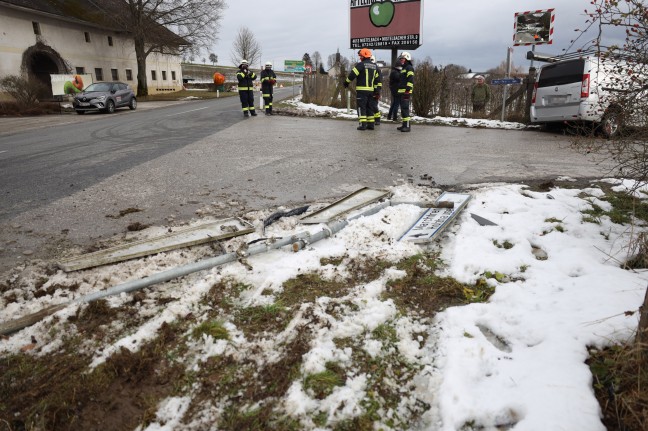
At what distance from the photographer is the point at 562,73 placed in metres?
9.97

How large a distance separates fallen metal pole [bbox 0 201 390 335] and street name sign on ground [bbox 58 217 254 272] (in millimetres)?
423

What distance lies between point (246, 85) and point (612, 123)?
13.4m

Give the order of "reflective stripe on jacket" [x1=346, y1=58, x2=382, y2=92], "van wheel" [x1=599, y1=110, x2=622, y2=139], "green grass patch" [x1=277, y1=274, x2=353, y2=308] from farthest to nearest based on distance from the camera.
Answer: "reflective stripe on jacket" [x1=346, y1=58, x2=382, y2=92], "van wheel" [x1=599, y1=110, x2=622, y2=139], "green grass patch" [x1=277, y1=274, x2=353, y2=308]

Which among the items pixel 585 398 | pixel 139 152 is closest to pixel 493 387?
pixel 585 398

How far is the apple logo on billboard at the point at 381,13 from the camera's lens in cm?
1577

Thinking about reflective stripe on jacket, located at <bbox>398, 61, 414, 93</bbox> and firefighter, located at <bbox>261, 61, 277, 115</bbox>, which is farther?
firefighter, located at <bbox>261, 61, 277, 115</bbox>

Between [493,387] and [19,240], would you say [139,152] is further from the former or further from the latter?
[493,387]

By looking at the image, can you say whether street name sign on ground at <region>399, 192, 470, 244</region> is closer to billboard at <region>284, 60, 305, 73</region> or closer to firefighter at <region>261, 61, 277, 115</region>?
firefighter at <region>261, 61, 277, 115</region>

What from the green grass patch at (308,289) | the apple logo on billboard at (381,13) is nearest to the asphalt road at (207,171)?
the green grass patch at (308,289)

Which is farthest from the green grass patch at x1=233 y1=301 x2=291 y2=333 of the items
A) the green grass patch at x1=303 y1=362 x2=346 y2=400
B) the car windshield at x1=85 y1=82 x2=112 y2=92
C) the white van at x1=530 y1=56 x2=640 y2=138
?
the car windshield at x1=85 y1=82 x2=112 y2=92

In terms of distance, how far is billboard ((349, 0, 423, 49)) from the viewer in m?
15.5

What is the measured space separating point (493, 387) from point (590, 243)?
2114 millimetres

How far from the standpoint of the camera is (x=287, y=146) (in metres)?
8.63

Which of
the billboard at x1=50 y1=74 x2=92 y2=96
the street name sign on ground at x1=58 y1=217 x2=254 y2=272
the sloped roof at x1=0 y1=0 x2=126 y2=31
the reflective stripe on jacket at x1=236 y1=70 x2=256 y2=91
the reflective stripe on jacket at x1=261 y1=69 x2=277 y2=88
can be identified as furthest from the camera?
the sloped roof at x1=0 y1=0 x2=126 y2=31
